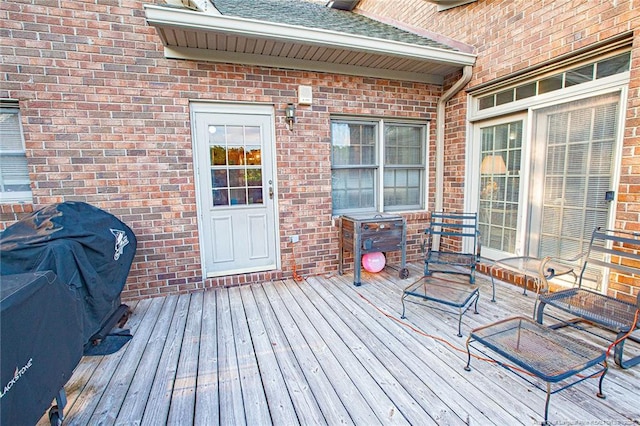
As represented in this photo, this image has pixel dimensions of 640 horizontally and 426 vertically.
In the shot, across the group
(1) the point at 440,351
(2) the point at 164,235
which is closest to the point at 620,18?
(1) the point at 440,351

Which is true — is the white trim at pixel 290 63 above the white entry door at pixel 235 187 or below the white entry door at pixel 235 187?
above

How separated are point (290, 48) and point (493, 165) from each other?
2882 millimetres

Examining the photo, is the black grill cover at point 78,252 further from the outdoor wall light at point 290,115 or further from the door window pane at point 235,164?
the outdoor wall light at point 290,115

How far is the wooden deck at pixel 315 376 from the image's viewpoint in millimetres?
1622

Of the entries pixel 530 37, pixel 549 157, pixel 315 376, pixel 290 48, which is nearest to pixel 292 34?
pixel 290 48

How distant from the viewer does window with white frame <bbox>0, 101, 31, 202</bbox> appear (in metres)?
2.86

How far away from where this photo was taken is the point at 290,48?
10.6 feet

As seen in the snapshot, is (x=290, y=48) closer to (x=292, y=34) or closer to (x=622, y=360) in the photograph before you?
(x=292, y=34)

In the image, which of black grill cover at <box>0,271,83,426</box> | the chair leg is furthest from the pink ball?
black grill cover at <box>0,271,83,426</box>

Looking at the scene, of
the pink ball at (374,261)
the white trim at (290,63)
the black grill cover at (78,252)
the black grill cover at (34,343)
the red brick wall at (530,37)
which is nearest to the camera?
the black grill cover at (34,343)

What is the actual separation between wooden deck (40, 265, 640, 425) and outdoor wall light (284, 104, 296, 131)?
218 centimetres

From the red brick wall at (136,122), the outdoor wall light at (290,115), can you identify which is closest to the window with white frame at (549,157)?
the red brick wall at (136,122)

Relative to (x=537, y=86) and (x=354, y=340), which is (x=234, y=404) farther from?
(x=537, y=86)

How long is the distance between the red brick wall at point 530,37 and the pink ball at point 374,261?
57.1 inches
